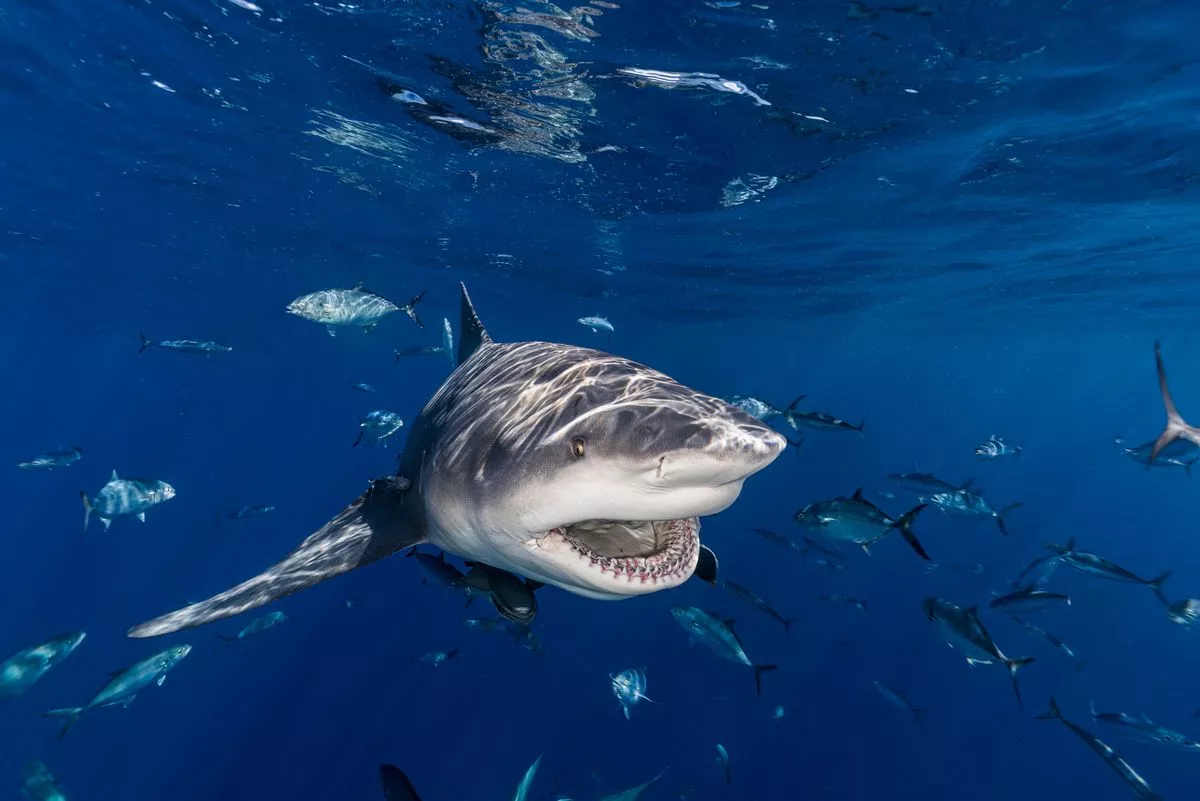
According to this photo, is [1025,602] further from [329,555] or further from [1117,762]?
[329,555]

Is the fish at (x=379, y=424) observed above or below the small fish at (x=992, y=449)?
below

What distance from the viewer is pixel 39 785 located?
625 cm

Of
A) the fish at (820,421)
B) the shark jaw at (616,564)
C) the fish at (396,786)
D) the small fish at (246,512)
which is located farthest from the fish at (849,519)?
the small fish at (246,512)

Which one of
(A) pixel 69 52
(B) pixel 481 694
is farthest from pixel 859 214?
(B) pixel 481 694

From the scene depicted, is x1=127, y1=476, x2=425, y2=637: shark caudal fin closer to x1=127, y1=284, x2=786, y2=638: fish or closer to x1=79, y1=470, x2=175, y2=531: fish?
x1=127, y1=284, x2=786, y2=638: fish

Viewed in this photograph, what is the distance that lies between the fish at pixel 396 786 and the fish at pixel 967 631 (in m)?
4.79

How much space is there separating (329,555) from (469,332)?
9.64 feet

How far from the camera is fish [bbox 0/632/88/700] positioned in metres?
6.20

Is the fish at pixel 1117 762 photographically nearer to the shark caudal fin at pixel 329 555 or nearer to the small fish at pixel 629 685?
the small fish at pixel 629 685

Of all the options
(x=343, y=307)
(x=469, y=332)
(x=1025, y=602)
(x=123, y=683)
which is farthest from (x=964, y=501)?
(x=123, y=683)

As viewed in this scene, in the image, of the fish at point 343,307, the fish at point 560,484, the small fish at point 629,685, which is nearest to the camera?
the fish at point 560,484

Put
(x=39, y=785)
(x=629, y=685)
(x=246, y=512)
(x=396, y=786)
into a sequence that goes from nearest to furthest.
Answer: (x=396, y=786) → (x=39, y=785) → (x=629, y=685) → (x=246, y=512)

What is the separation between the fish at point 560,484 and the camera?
7.07 ft

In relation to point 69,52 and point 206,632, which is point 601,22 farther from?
point 206,632
